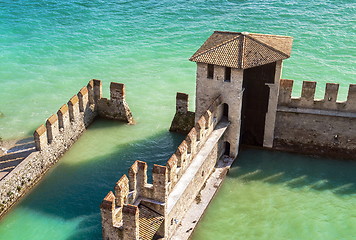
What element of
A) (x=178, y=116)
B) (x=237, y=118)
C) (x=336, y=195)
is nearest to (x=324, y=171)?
(x=336, y=195)

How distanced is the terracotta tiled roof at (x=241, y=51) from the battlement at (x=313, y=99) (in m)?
1.83

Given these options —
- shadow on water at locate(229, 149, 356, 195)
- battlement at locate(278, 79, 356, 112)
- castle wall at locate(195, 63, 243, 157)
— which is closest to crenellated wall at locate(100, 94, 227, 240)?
castle wall at locate(195, 63, 243, 157)

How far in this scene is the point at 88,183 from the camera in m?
20.9

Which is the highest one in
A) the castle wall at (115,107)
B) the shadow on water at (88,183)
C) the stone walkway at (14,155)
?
the castle wall at (115,107)

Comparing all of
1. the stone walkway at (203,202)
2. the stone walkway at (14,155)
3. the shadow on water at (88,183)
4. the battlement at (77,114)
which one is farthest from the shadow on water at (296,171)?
the stone walkway at (14,155)

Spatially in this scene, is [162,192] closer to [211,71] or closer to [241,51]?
[211,71]

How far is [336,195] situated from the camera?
65.9ft

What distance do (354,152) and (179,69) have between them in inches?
597

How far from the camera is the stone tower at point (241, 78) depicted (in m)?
20.0

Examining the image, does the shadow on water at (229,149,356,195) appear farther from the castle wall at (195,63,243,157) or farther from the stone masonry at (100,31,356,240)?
the castle wall at (195,63,243,157)

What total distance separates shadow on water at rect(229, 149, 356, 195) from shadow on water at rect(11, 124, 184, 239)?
12.7ft

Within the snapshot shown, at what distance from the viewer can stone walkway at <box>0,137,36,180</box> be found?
68.0 ft

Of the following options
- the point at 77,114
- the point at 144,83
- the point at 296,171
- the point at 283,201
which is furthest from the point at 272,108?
the point at 144,83

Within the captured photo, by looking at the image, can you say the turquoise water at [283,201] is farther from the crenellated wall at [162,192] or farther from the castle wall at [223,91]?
the castle wall at [223,91]
